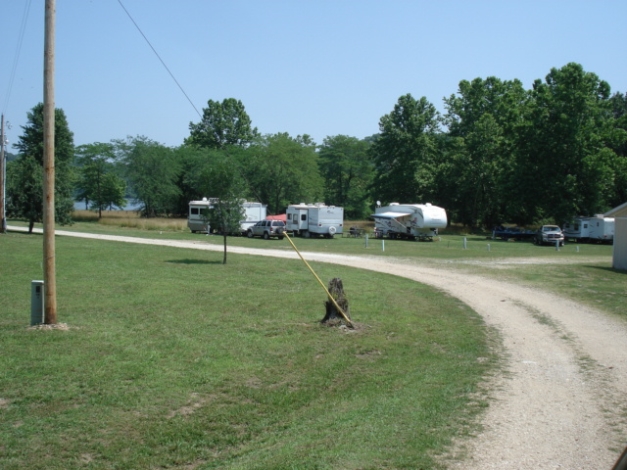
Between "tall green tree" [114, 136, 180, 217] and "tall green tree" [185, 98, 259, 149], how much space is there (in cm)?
2747

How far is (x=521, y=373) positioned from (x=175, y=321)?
20.6 ft

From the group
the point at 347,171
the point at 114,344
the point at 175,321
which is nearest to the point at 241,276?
the point at 175,321

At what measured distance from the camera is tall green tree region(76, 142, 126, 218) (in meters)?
79.1

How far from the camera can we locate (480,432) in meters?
5.98

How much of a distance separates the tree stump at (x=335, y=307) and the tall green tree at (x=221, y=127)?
91.9m

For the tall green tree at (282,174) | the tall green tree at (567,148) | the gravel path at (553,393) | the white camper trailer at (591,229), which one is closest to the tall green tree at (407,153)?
the tall green tree at (282,174)

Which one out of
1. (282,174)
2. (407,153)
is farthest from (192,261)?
(407,153)

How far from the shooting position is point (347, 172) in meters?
86.0

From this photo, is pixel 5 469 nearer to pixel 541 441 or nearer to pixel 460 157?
pixel 541 441

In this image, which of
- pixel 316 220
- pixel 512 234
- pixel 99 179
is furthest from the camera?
pixel 99 179

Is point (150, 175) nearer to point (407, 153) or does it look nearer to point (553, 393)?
point (407, 153)

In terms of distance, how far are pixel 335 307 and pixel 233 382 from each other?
158 inches

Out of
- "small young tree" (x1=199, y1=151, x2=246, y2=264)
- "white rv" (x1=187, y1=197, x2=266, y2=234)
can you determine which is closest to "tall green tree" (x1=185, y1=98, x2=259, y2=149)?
"white rv" (x1=187, y1=197, x2=266, y2=234)

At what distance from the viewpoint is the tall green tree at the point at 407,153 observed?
73.1 meters
